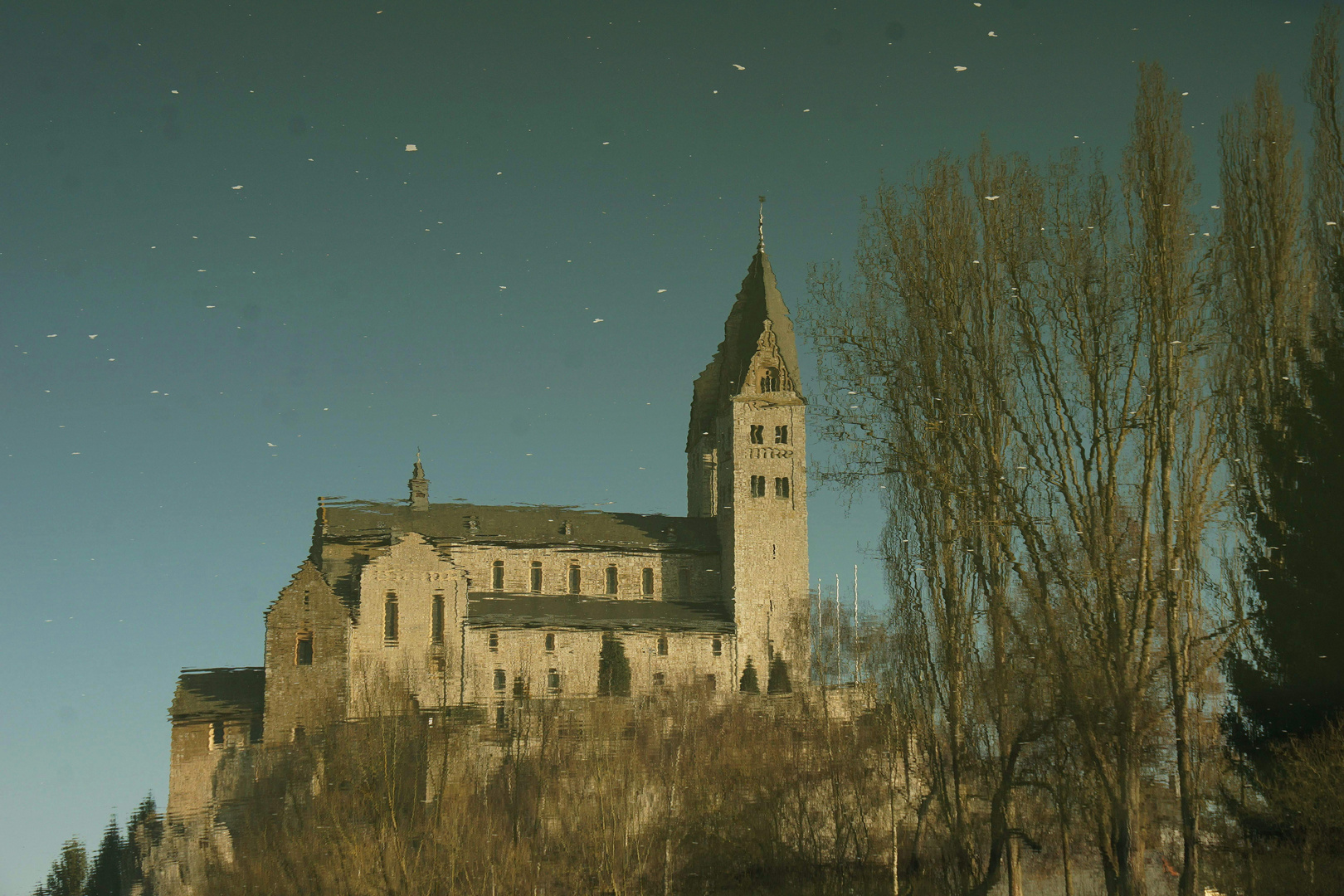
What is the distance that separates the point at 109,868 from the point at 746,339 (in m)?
45.9

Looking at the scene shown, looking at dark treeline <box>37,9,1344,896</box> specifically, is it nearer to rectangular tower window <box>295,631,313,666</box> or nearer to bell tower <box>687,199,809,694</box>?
rectangular tower window <box>295,631,313,666</box>

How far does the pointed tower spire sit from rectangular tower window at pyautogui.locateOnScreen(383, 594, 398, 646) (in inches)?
465

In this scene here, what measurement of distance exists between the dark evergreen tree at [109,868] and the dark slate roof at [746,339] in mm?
42572

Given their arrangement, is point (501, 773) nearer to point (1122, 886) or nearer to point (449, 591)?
point (1122, 886)

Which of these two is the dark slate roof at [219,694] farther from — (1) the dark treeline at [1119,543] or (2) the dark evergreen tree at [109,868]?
(1) the dark treeline at [1119,543]

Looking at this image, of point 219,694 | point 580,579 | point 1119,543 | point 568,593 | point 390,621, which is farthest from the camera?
point 580,579

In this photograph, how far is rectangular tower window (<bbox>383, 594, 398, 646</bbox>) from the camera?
192 ft

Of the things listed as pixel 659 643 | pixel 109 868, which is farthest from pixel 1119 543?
pixel 659 643

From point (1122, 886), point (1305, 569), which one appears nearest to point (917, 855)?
point (1122, 886)

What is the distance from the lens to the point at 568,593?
71625 mm

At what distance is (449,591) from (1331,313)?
4701 cm

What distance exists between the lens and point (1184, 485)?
20766 mm

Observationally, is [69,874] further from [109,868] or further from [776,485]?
[776,485]

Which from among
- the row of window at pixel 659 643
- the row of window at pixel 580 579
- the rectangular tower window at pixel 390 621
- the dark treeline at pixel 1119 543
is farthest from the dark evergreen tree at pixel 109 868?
the row of window at pixel 580 579
